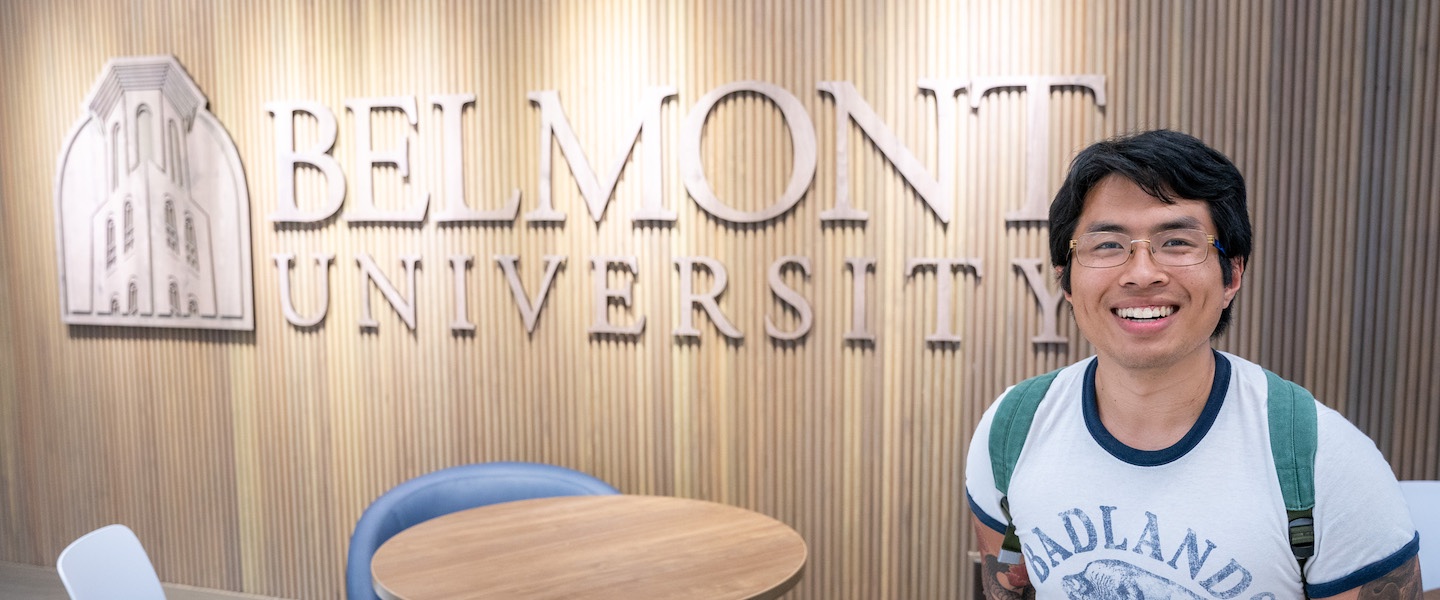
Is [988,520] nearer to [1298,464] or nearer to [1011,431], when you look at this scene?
[1011,431]

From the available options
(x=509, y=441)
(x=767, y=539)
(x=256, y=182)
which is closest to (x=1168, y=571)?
(x=767, y=539)

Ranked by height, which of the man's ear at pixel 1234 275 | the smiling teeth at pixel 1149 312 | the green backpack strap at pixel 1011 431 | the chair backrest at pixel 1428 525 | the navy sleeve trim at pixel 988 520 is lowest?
the chair backrest at pixel 1428 525

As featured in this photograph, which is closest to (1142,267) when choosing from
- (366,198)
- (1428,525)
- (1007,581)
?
(1007,581)

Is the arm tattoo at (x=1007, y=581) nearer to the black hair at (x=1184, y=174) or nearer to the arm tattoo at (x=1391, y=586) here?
the arm tattoo at (x=1391, y=586)

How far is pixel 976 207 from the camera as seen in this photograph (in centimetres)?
333

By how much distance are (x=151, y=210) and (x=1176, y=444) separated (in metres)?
4.35

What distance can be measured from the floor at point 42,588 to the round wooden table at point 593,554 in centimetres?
217

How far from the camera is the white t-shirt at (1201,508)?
135 cm

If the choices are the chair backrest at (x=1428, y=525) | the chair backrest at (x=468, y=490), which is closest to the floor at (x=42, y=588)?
the chair backrest at (x=468, y=490)

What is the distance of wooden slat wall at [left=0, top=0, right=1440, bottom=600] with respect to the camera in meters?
3.11

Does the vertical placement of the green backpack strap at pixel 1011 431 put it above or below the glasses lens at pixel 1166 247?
below

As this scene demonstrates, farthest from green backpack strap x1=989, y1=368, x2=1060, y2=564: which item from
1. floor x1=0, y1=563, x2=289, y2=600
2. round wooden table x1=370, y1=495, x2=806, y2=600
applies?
floor x1=0, y1=563, x2=289, y2=600

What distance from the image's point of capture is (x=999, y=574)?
70.2 inches

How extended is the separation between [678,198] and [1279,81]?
6.80 ft
